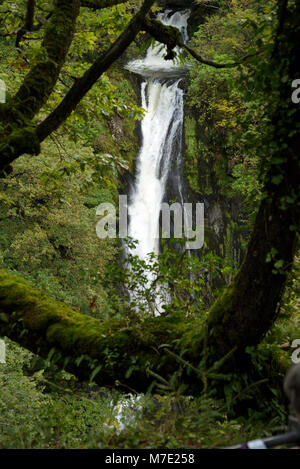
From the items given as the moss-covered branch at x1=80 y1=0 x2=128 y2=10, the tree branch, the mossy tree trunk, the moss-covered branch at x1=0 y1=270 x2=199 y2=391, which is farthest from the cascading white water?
the mossy tree trunk

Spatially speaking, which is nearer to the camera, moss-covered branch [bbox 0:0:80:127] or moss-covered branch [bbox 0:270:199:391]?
moss-covered branch [bbox 0:270:199:391]

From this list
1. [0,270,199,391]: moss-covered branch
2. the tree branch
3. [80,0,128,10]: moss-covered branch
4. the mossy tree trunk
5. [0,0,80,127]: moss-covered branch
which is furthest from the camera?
[80,0,128,10]: moss-covered branch

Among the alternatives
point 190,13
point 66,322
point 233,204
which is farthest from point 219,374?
point 190,13

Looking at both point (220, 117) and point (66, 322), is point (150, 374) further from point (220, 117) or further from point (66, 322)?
point (220, 117)

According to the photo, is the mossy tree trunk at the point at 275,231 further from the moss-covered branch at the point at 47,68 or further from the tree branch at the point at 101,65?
the moss-covered branch at the point at 47,68

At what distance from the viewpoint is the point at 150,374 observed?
10.2 feet

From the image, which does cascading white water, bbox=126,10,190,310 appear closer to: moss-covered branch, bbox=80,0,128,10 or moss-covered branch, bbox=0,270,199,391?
moss-covered branch, bbox=80,0,128,10

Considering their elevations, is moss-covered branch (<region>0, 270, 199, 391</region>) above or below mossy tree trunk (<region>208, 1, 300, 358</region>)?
below

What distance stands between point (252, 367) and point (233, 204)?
16.2 m

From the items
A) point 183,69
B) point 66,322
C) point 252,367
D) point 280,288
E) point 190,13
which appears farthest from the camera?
point 190,13

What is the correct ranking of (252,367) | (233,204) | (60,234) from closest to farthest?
(252,367), (60,234), (233,204)

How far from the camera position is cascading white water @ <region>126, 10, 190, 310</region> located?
1614cm

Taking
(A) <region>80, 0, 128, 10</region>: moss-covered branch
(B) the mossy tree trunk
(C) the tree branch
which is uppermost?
(A) <region>80, 0, 128, 10</region>: moss-covered branch

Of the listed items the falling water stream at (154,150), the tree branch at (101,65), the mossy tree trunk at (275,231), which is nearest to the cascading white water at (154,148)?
the falling water stream at (154,150)
